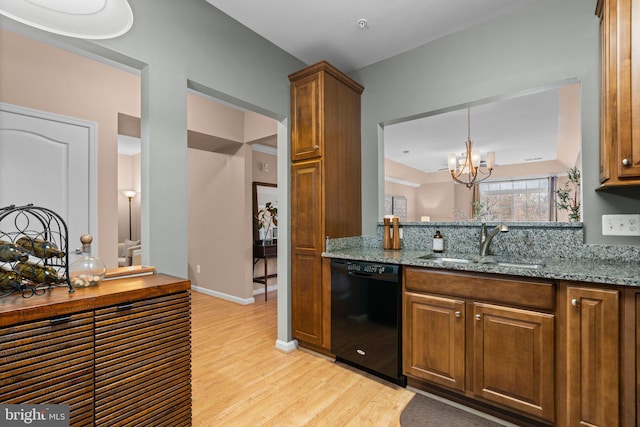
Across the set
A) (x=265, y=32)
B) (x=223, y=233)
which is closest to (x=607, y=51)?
(x=265, y=32)

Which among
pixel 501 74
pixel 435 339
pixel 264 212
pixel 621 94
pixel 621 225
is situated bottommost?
pixel 435 339

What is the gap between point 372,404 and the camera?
6.54 feet

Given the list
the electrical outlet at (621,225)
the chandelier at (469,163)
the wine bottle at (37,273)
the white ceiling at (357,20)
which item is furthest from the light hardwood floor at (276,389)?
the chandelier at (469,163)

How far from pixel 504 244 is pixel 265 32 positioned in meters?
2.63

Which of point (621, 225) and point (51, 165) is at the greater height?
point (51, 165)

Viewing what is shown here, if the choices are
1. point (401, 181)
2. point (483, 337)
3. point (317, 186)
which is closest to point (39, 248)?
point (317, 186)

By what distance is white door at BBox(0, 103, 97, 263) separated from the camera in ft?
7.78

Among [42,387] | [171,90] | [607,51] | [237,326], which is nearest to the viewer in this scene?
[42,387]

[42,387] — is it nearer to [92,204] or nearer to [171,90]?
[171,90]

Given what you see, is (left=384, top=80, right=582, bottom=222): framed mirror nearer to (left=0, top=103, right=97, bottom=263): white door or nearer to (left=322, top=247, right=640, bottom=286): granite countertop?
(left=322, top=247, right=640, bottom=286): granite countertop

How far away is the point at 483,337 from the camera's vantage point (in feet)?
5.97

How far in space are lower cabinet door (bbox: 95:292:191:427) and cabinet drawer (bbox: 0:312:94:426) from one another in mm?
44

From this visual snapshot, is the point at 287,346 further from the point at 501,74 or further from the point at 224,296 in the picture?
the point at 501,74

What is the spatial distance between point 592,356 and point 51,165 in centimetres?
395
